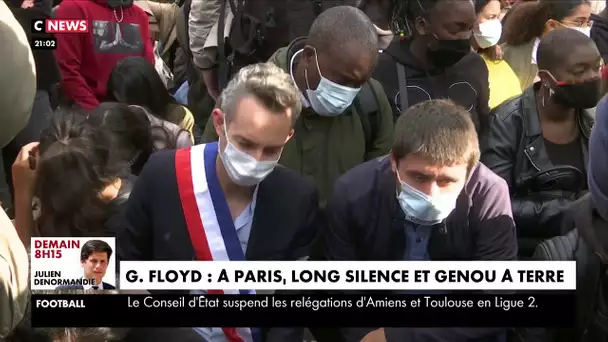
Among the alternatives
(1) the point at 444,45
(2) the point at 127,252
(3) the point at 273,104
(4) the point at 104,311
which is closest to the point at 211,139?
(3) the point at 273,104

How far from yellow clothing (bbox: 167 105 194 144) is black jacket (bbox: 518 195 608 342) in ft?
2.57

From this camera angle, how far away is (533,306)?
2.14m

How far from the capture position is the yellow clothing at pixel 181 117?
2.25 m

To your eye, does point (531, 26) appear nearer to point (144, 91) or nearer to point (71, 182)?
point (144, 91)

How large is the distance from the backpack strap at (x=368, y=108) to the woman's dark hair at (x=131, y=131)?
409 millimetres

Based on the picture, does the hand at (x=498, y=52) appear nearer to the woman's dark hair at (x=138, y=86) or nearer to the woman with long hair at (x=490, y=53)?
the woman with long hair at (x=490, y=53)

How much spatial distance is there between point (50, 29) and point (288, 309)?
791 mm

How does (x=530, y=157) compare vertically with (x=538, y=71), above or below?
below

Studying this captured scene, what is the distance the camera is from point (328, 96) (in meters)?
2.20

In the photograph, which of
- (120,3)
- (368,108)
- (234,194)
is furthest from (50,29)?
(368,108)

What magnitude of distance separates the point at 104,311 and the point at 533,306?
34.9 inches

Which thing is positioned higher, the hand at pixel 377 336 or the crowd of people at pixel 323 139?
the crowd of people at pixel 323 139

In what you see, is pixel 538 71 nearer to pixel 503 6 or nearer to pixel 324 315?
pixel 503 6

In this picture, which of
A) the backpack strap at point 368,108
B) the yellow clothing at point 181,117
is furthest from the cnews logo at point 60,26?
the backpack strap at point 368,108
